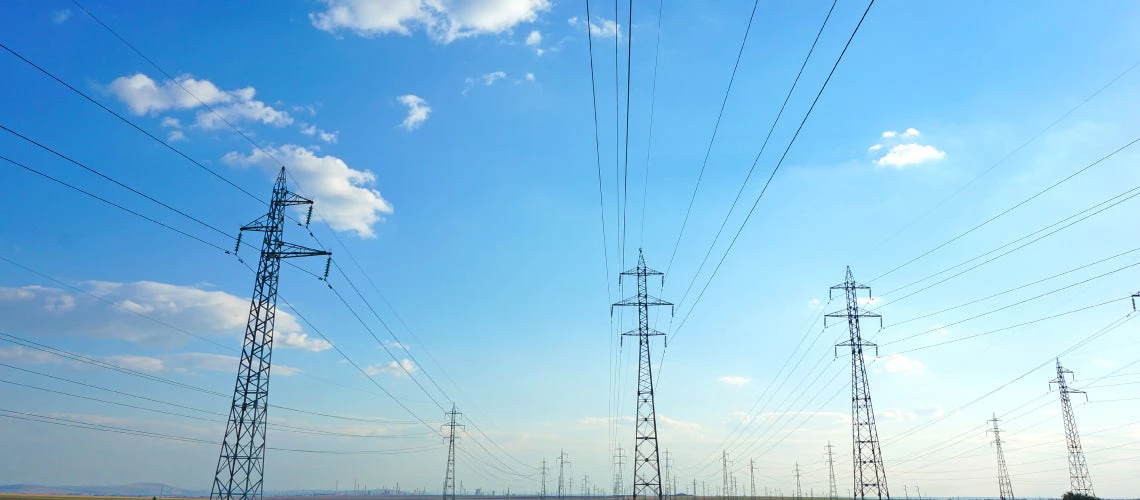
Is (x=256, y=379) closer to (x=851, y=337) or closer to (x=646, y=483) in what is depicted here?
(x=646, y=483)

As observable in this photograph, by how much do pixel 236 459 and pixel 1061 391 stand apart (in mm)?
87607

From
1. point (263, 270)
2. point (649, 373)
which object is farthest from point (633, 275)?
point (263, 270)

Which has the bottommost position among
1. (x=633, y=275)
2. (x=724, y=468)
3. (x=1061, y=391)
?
(x=724, y=468)

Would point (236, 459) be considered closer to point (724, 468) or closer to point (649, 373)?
point (649, 373)

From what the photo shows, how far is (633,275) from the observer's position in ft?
202

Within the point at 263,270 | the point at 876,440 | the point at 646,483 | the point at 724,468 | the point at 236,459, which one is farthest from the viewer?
the point at 724,468

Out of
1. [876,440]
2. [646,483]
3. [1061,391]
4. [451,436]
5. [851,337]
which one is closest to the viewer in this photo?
[646,483]

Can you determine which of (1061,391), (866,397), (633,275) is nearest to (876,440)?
(866,397)

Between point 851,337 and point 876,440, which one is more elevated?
point 851,337

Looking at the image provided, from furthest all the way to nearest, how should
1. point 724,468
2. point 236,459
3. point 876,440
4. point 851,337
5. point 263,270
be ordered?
point 724,468
point 851,337
point 876,440
point 263,270
point 236,459

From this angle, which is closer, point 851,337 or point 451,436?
point 851,337

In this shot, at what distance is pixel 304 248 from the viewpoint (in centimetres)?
4391

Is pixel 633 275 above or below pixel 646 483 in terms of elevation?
Result: above

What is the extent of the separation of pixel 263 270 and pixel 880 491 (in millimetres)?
48702
